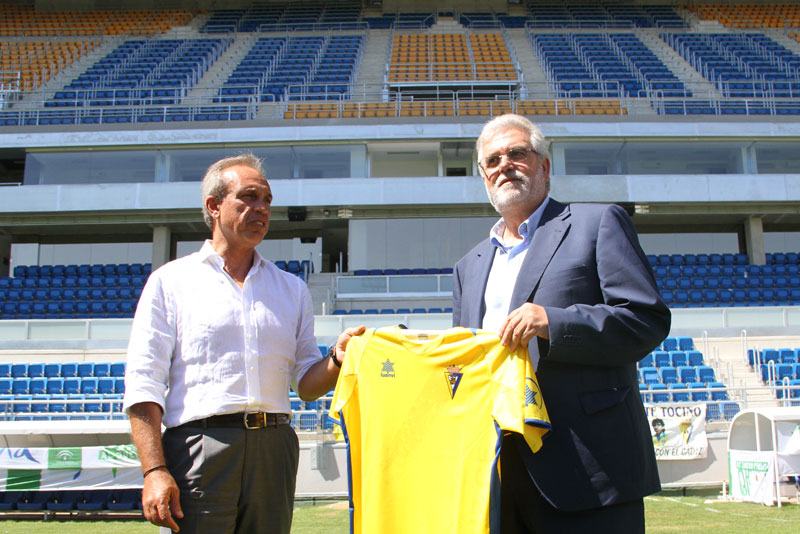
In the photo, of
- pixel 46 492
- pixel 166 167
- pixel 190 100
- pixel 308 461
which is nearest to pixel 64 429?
pixel 46 492

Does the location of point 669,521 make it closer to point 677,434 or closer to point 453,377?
point 677,434

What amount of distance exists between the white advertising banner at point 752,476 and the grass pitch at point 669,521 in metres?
0.27

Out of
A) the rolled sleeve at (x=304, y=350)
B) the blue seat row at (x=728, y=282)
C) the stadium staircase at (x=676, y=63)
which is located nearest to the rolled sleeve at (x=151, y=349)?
the rolled sleeve at (x=304, y=350)

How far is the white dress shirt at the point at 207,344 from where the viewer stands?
269 cm

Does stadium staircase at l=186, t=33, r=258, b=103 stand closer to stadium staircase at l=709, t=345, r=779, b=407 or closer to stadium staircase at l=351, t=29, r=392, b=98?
stadium staircase at l=351, t=29, r=392, b=98

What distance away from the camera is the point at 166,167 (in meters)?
21.1

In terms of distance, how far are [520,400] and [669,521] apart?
588 cm

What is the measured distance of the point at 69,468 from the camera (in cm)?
895

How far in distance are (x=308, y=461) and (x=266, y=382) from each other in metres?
7.96

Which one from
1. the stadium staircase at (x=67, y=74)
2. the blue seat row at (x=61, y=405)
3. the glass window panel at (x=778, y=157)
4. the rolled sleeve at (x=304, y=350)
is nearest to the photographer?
the rolled sleeve at (x=304, y=350)

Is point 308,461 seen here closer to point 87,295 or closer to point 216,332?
point 216,332

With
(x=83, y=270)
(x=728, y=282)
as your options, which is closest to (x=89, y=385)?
(x=83, y=270)

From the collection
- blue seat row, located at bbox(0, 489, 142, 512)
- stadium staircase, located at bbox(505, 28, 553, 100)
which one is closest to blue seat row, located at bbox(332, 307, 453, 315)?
blue seat row, located at bbox(0, 489, 142, 512)

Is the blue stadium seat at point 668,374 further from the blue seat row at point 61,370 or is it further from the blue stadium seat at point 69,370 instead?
the blue stadium seat at point 69,370
